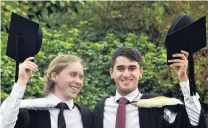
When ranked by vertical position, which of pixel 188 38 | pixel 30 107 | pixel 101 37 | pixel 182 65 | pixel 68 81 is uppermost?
pixel 101 37

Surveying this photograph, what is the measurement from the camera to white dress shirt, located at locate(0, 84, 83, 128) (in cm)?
540

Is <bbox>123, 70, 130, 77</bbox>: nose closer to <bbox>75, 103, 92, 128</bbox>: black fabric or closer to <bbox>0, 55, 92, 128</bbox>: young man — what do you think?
<bbox>0, 55, 92, 128</bbox>: young man

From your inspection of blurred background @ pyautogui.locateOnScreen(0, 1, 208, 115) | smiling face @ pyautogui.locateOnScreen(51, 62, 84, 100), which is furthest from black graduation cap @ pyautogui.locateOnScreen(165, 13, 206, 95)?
blurred background @ pyautogui.locateOnScreen(0, 1, 208, 115)

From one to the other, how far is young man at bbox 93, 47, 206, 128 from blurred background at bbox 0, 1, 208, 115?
6.95 ft

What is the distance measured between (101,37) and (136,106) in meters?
5.01

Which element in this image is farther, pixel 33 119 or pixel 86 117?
pixel 86 117

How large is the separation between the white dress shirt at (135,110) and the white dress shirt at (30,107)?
0.27 meters

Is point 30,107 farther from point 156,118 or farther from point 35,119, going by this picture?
point 156,118

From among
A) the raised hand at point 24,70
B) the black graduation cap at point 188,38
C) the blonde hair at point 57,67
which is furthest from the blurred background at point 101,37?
the raised hand at point 24,70

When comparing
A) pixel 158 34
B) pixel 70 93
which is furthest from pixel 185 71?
pixel 158 34

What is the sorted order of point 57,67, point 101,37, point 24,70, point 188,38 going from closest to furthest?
point 24,70 → point 188,38 → point 57,67 → point 101,37

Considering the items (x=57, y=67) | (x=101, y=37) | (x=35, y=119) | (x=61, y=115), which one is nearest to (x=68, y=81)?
(x=57, y=67)

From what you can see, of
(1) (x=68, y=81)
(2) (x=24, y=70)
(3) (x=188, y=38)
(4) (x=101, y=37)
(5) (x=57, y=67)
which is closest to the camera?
(2) (x=24, y=70)

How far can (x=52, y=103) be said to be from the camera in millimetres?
5707
